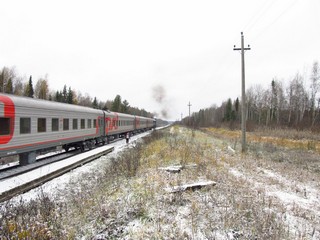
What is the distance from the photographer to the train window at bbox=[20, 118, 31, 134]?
8039 millimetres

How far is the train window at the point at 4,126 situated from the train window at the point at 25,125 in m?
0.66

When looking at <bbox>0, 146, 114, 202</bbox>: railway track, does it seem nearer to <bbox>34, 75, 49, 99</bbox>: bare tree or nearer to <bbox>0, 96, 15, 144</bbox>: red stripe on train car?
<bbox>0, 96, 15, 144</bbox>: red stripe on train car

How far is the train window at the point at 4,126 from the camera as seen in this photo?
23.3ft

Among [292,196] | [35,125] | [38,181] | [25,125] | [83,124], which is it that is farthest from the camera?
[83,124]

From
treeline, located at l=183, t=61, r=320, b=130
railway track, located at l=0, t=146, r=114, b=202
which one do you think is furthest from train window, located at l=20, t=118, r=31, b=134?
treeline, located at l=183, t=61, r=320, b=130

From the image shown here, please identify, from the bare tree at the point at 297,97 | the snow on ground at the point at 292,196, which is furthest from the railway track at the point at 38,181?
the bare tree at the point at 297,97

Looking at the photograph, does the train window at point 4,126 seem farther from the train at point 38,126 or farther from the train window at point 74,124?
the train window at point 74,124

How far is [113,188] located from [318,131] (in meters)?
25.0

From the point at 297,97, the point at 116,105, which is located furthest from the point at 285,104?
the point at 116,105

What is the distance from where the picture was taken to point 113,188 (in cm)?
589

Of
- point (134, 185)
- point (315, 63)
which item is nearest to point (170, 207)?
point (134, 185)

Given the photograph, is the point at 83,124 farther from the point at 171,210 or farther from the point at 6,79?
the point at 6,79

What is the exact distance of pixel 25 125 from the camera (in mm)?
8250

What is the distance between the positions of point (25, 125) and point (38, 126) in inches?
31.3
